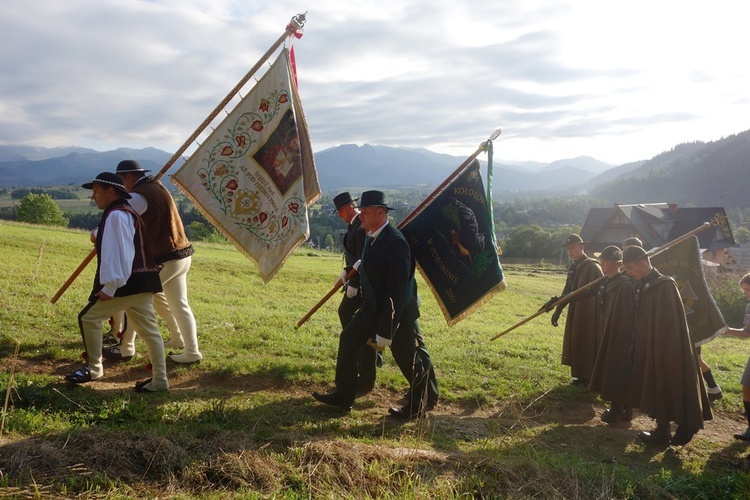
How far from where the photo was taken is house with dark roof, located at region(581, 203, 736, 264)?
45812mm

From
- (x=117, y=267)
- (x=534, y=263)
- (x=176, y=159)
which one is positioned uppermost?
(x=176, y=159)

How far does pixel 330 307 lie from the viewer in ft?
45.6

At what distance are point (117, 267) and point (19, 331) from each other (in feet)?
10.6

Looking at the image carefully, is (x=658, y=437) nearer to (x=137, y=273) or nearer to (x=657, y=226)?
(x=137, y=273)

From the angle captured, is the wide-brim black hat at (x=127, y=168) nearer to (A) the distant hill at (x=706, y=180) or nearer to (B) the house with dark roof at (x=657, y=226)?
(B) the house with dark roof at (x=657, y=226)

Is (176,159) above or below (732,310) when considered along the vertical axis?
above

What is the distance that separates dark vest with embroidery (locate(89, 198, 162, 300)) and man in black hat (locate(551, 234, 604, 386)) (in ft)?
18.9

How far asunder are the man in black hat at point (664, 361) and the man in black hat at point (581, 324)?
1.54m

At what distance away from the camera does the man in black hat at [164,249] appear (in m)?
5.97

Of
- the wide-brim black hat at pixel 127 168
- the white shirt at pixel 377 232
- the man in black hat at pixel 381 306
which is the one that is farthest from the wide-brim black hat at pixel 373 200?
the wide-brim black hat at pixel 127 168

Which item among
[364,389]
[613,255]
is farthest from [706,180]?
[364,389]

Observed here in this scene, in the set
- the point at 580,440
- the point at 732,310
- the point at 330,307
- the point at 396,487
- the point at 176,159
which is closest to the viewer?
the point at 396,487

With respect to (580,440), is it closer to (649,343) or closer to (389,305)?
(649,343)

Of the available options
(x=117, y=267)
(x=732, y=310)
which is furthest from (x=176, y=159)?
(x=732, y=310)
